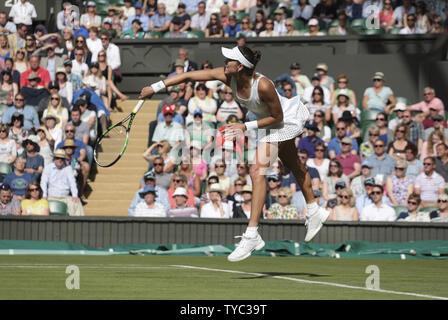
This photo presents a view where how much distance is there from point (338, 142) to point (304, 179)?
7351 mm

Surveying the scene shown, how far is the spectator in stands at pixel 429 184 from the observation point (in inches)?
675

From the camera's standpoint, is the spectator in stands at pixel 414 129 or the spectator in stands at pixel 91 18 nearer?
the spectator in stands at pixel 414 129

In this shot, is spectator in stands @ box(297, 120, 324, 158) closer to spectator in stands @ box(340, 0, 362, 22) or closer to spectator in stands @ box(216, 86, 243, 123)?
spectator in stands @ box(216, 86, 243, 123)

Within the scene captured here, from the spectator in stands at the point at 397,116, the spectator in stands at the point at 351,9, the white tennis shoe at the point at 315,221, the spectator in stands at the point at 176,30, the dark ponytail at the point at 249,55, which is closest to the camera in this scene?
the dark ponytail at the point at 249,55

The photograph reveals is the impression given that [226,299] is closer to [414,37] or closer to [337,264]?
[337,264]

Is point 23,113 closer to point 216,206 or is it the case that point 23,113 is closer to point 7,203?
point 7,203

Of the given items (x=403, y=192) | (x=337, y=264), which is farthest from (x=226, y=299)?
(x=403, y=192)

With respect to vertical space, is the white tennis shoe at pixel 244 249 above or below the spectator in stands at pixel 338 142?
below

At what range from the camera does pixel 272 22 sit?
23.6 metres

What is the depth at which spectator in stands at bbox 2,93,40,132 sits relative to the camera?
19.9 m

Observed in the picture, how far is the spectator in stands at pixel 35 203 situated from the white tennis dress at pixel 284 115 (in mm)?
6872

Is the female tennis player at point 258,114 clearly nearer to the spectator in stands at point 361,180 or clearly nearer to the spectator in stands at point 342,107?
the spectator in stands at point 361,180

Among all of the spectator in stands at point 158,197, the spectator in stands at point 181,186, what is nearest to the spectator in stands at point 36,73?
the spectator in stands at point 158,197

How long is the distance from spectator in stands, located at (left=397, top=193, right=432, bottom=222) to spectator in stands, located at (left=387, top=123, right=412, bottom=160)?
1.86m
